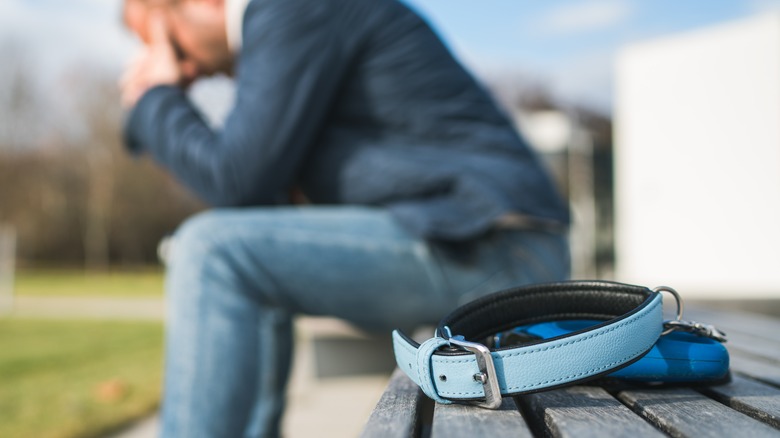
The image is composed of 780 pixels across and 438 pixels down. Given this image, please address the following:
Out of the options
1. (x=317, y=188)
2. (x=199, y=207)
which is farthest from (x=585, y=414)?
(x=199, y=207)

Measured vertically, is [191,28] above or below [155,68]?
above

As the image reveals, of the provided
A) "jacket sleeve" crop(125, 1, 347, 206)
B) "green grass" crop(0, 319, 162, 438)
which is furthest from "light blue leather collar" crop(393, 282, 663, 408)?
"green grass" crop(0, 319, 162, 438)

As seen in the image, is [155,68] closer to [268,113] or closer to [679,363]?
[268,113]

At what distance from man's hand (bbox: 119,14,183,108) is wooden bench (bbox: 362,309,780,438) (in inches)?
50.3

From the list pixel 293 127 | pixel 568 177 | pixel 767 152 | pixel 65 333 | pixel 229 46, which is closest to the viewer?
pixel 293 127

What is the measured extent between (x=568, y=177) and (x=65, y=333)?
19056 millimetres

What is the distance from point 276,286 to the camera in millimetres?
1397

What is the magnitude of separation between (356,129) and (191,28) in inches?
22.7

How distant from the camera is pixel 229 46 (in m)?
1.90

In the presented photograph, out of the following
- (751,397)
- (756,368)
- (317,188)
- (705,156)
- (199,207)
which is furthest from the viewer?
(199,207)

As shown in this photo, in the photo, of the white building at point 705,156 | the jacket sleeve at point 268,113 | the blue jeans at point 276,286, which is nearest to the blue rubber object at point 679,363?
the blue jeans at point 276,286

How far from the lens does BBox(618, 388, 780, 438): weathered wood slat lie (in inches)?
23.8

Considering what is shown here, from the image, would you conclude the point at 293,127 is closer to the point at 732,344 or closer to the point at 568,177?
the point at 732,344

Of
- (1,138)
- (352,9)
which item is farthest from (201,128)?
(1,138)
